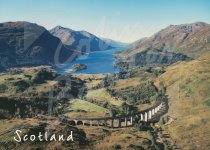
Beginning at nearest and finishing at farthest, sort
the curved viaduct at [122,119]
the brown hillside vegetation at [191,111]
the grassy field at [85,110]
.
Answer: the brown hillside vegetation at [191,111] → the curved viaduct at [122,119] → the grassy field at [85,110]

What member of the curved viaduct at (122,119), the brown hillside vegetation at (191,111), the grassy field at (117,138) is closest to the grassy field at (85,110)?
the curved viaduct at (122,119)

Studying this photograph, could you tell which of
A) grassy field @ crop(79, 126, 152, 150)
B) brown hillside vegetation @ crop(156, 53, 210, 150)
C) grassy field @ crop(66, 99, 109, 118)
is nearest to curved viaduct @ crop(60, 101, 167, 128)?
brown hillside vegetation @ crop(156, 53, 210, 150)

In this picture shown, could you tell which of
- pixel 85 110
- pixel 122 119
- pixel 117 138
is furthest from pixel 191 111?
pixel 85 110

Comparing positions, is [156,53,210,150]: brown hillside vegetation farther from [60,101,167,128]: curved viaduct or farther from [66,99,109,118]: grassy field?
[66,99,109,118]: grassy field

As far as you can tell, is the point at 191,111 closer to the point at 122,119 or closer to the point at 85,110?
the point at 122,119

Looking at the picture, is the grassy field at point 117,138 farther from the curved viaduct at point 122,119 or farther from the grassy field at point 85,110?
the grassy field at point 85,110
